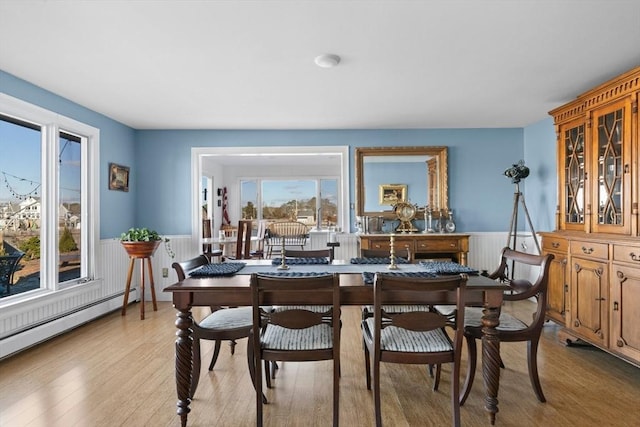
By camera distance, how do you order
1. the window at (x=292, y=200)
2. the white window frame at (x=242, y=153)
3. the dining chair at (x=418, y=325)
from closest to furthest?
the dining chair at (x=418, y=325) < the white window frame at (x=242, y=153) < the window at (x=292, y=200)

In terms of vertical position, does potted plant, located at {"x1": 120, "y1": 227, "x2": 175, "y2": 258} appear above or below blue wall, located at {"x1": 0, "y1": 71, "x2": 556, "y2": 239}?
below

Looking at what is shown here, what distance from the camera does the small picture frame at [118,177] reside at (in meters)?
4.53

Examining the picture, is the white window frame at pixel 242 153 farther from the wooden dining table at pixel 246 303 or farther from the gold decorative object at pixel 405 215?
the wooden dining table at pixel 246 303

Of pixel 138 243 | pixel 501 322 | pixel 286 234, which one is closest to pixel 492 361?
pixel 501 322

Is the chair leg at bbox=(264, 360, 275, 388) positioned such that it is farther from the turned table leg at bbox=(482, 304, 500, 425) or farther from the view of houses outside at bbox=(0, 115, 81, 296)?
the view of houses outside at bbox=(0, 115, 81, 296)

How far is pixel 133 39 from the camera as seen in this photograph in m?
2.48

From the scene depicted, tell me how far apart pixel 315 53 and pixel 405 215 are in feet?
9.60

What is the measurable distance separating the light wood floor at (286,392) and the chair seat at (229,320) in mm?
470

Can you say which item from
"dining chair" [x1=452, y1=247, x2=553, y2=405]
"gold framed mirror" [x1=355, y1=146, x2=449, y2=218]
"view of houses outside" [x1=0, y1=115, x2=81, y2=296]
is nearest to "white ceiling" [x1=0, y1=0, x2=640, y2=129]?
Answer: "view of houses outside" [x1=0, y1=115, x2=81, y2=296]

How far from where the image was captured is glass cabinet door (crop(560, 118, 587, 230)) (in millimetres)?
3420

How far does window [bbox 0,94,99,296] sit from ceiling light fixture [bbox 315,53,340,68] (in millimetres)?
2533

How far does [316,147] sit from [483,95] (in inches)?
85.9

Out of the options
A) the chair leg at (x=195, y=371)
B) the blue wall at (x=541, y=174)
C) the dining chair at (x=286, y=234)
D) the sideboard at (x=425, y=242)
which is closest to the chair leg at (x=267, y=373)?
the chair leg at (x=195, y=371)

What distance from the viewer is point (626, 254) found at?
8.83 feet
